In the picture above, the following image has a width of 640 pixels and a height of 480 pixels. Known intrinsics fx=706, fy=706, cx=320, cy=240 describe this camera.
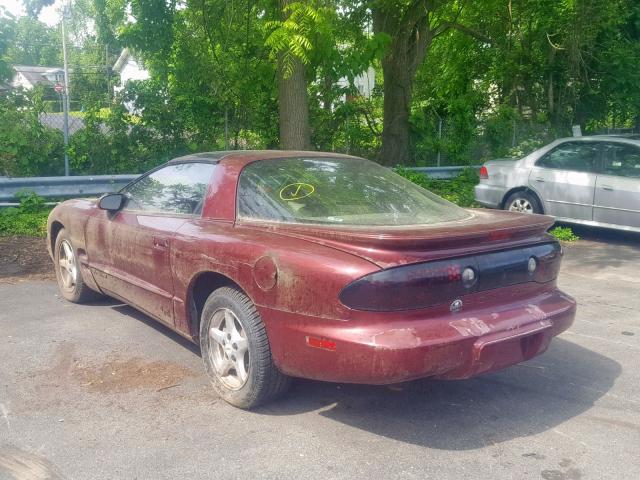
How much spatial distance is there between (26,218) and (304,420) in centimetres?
695

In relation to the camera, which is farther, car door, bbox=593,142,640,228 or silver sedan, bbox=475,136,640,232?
silver sedan, bbox=475,136,640,232

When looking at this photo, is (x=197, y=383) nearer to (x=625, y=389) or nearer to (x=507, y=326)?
(x=507, y=326)

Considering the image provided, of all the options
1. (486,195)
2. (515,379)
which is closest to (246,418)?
(515,379)

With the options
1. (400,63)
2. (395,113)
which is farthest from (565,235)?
(400,63)

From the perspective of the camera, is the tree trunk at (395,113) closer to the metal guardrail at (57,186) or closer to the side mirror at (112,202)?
the metal guardrail at (57,186)

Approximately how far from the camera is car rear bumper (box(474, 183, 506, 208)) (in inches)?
426

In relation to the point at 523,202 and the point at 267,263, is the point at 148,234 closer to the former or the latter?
the point at 267,263

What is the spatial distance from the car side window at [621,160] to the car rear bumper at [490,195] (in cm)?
160

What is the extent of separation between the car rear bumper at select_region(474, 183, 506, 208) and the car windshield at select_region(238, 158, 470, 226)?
6.14 metres

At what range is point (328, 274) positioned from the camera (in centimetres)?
358

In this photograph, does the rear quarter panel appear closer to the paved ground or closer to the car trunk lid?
the car trunk lid

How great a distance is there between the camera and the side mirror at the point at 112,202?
5.48m

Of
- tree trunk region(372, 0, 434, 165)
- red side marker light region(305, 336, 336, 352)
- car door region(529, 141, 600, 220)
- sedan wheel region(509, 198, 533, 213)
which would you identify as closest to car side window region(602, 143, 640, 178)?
car door region(529, 141, 600, 220)

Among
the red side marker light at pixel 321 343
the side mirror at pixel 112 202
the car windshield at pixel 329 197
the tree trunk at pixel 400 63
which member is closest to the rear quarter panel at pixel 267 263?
the red side marker light at pixel 321 343
